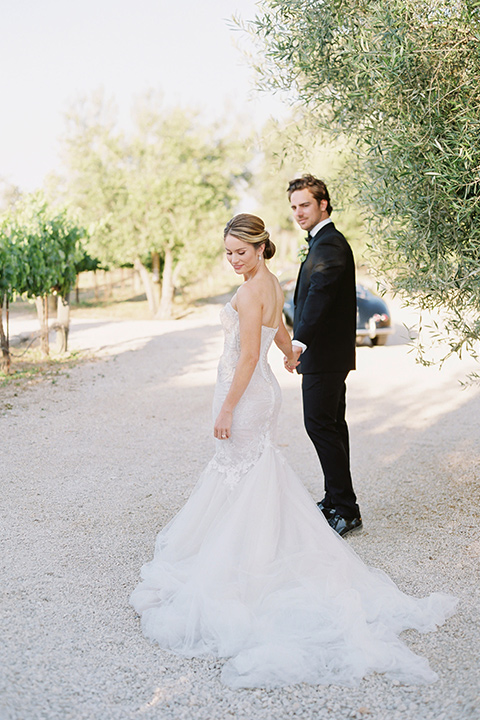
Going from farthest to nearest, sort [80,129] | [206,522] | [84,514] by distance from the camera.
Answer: [80,129]
[84,514]
[206,522]

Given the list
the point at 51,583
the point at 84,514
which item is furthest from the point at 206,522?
the point at 84,514

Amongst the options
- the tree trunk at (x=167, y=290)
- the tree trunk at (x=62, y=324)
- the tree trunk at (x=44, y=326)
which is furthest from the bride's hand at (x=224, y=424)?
the tree trunk at (x=167, y=290)

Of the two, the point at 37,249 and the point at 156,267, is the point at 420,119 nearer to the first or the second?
the point at 37,249

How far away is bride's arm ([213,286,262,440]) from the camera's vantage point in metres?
3.38

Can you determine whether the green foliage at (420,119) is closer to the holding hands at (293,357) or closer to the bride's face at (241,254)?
the holding hands at (293,357)

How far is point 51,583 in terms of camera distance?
3758 mm

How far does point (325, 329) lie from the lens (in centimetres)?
429

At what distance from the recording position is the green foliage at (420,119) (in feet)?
12.8

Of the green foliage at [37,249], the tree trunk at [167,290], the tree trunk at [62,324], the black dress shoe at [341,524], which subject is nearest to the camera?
the black dress shoe at [341,524]

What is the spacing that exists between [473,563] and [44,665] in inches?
100

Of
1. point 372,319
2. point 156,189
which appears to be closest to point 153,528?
point 372,319

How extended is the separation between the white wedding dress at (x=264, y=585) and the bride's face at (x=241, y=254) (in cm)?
23

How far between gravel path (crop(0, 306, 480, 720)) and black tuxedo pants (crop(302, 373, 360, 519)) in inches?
12.0

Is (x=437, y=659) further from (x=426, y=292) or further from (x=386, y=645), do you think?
(x=426, y=292)
